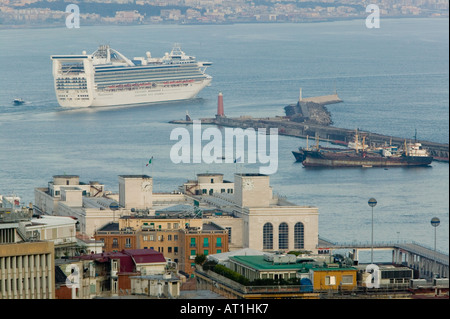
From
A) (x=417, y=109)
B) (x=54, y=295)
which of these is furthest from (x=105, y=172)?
(x=54, y=295)

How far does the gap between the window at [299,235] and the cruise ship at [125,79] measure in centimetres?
4855

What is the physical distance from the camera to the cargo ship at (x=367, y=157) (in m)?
52.4

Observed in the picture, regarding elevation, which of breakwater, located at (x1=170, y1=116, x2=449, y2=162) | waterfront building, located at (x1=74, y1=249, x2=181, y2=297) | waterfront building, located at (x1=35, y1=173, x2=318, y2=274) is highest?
waterfront building, located at (x1=74, y1=249, x2=181, y2=297)

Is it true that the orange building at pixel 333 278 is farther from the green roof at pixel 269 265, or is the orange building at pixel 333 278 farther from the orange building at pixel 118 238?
the orange building at pixel 118 238

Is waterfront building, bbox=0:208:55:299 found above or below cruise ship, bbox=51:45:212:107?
above

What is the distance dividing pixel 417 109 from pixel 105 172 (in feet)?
86.5

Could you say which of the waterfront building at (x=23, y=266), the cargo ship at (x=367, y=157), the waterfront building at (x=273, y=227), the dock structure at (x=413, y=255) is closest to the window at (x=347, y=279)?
the waterfront building at (x=23, y=266)

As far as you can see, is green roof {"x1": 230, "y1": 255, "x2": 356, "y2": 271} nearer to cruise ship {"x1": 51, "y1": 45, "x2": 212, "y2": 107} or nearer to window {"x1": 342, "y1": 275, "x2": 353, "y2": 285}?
window {"x1": 342, "y1": 275, "x2": 353, "y2": 285}

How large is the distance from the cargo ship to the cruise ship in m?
24.8

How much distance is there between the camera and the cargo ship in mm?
52438

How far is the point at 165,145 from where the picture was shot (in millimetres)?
56438

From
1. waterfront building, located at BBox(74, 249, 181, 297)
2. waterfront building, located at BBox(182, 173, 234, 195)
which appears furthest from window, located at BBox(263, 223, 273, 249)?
waterfront building, located at BBox(74, 249, 181, 297)

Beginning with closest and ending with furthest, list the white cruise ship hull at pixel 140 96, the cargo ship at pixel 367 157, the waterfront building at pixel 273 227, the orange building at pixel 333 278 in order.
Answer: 1. the orange building at pixel 333 278
2. the waterfront building at pixel 273 227
3. the cargo ship at pixel 367 157
4. the white cruise ship hull at pixel 140 96

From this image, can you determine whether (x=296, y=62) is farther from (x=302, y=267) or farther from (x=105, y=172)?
(x=302, y=267)
